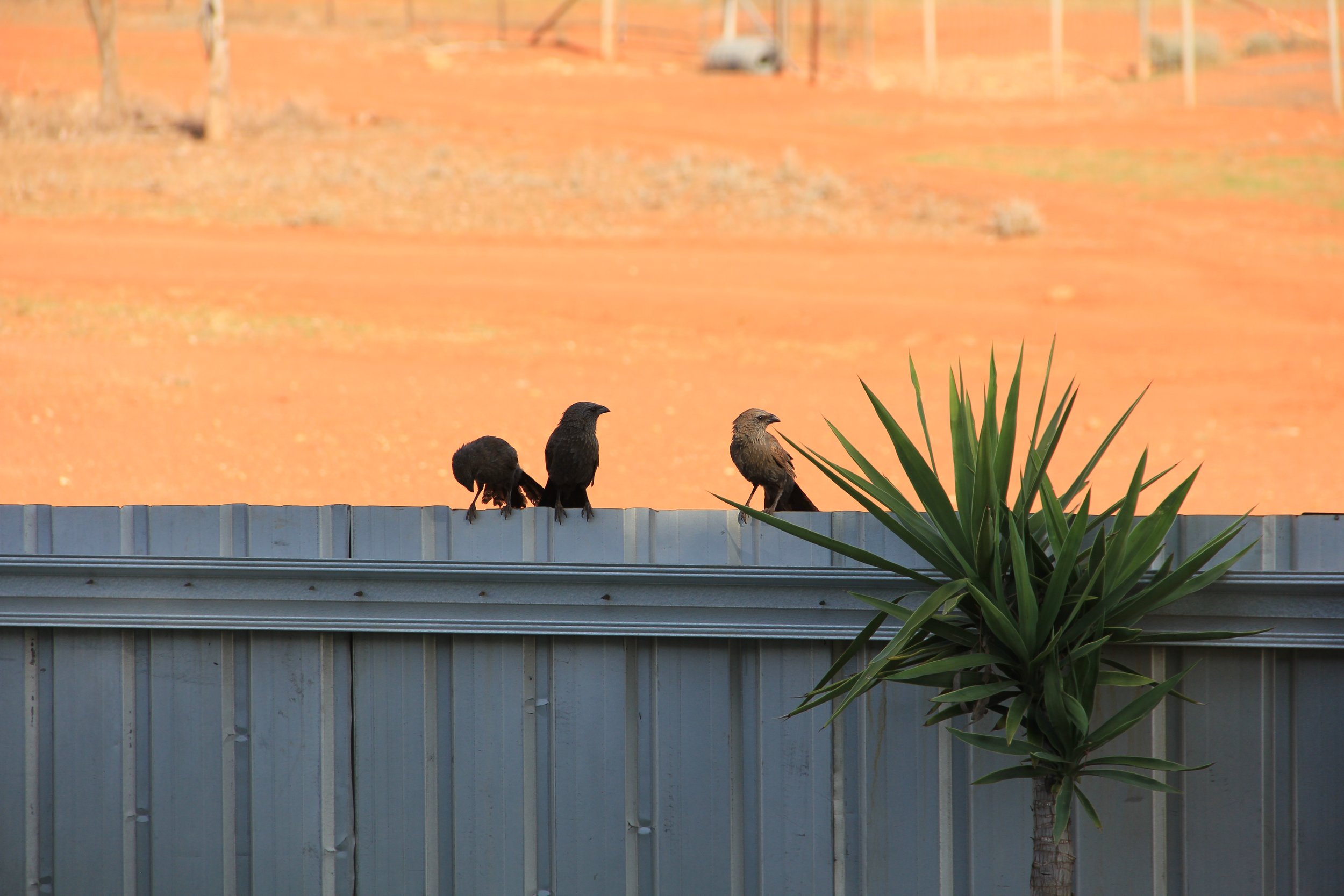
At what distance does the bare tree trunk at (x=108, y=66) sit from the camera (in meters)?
26.0

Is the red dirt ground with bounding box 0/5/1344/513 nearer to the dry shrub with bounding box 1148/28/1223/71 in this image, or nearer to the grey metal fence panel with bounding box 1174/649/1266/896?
the grey metal fence panel with bounding box 1174/649/1266/896

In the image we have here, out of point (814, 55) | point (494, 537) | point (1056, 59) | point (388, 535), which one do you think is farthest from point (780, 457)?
point (814, 55)

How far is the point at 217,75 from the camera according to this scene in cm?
2481

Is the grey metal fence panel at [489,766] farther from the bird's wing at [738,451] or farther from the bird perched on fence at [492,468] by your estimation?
the bird's wing at [738,451]

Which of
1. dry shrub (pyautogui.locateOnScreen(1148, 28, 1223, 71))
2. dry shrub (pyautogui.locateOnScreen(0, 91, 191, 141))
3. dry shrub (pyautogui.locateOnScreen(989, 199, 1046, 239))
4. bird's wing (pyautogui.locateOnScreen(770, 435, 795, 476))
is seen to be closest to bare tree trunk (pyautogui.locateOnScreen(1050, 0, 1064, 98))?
dry shrub (pyautogui.locateOnScreen(1148, 28, 1223, 71))

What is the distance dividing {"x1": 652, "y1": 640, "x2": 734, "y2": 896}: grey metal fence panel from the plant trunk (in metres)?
0.84

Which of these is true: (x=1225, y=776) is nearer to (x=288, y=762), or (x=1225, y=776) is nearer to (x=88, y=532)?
(x=288, y=762)

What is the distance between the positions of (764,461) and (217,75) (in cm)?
2357

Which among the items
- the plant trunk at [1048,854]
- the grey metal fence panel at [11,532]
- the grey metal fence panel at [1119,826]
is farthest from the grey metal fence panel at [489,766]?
A: the grey metal fence panel at [1119,826]

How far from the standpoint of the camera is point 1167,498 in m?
3.12

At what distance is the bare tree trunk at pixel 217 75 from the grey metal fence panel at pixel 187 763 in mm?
23361

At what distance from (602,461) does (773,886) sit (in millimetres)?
6995

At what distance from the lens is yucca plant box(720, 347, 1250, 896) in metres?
3.05

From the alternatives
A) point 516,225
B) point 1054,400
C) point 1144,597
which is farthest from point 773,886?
point 516,225
